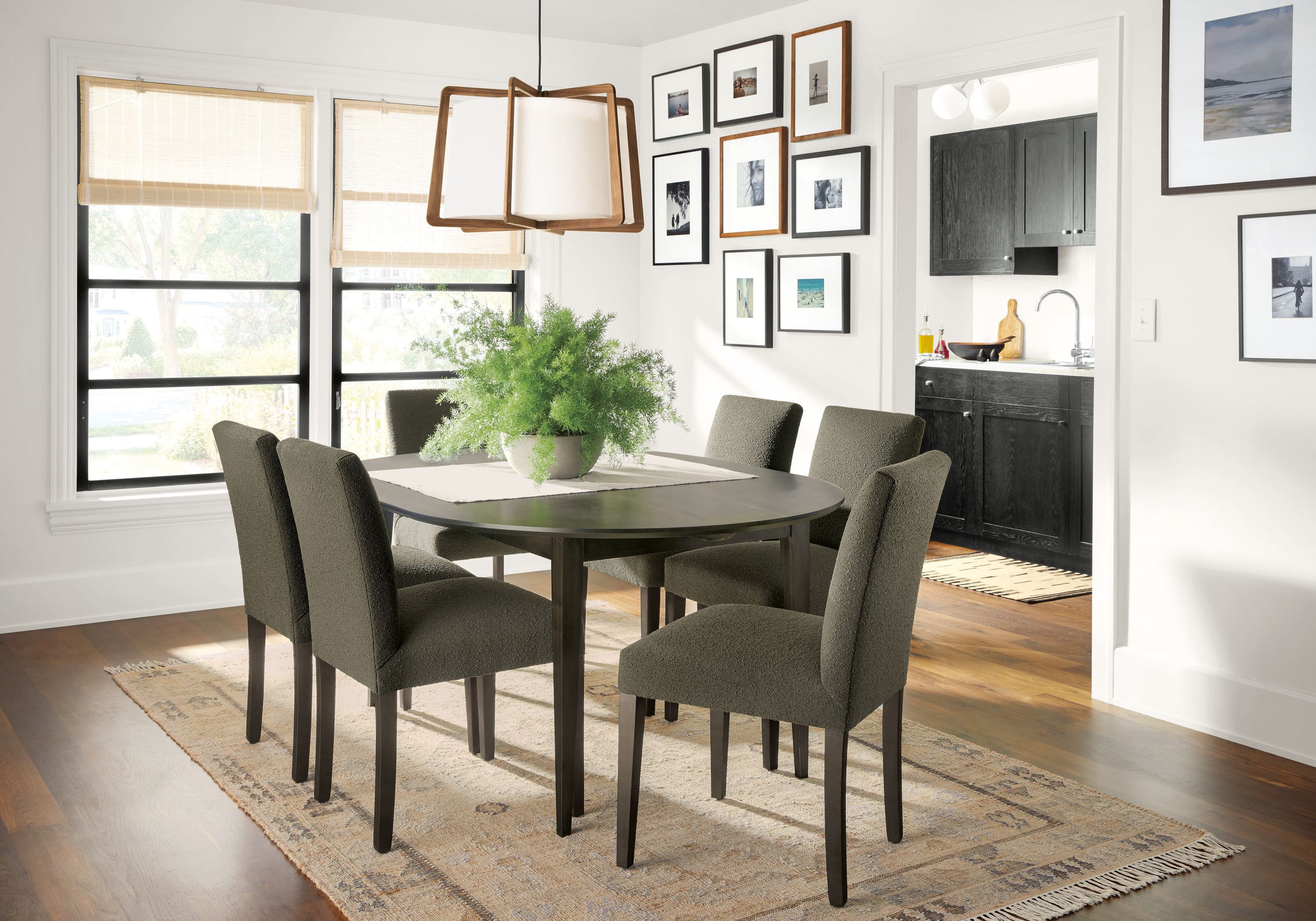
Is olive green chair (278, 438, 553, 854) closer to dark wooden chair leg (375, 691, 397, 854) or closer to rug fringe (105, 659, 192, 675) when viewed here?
dark wooden chair leg (375, 691, 397, 854)

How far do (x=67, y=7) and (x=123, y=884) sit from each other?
11.2 ft

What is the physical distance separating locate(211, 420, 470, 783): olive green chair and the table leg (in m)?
0.65

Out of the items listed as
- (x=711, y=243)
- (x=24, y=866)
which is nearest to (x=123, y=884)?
(x=24, y=866)

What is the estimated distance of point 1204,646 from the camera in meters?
3.57

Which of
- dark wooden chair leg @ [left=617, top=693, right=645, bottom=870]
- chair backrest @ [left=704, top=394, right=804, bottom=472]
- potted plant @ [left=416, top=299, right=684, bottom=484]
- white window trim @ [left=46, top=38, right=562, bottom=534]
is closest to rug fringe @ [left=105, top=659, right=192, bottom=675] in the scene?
white window trim @ [left=46, top=38, right=562, bottom=534]

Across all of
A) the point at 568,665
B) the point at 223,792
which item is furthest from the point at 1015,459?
the point at 223,792

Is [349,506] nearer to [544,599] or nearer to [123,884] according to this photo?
[544,599]

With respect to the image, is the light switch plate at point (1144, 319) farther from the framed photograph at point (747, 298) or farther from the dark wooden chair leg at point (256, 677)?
the dark wooden chair leg at point (256, 677)

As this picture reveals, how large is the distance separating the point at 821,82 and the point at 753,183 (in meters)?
0.55

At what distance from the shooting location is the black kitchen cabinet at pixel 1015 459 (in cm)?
551

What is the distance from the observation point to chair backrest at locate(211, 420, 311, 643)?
9.80ft

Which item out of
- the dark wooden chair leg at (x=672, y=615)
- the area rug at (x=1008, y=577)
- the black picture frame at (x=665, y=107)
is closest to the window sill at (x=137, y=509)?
the dark wooden chair leg at (x=672, y=615)

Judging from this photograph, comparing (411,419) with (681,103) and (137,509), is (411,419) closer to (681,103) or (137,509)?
(137,509)

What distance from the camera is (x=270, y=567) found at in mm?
3135
